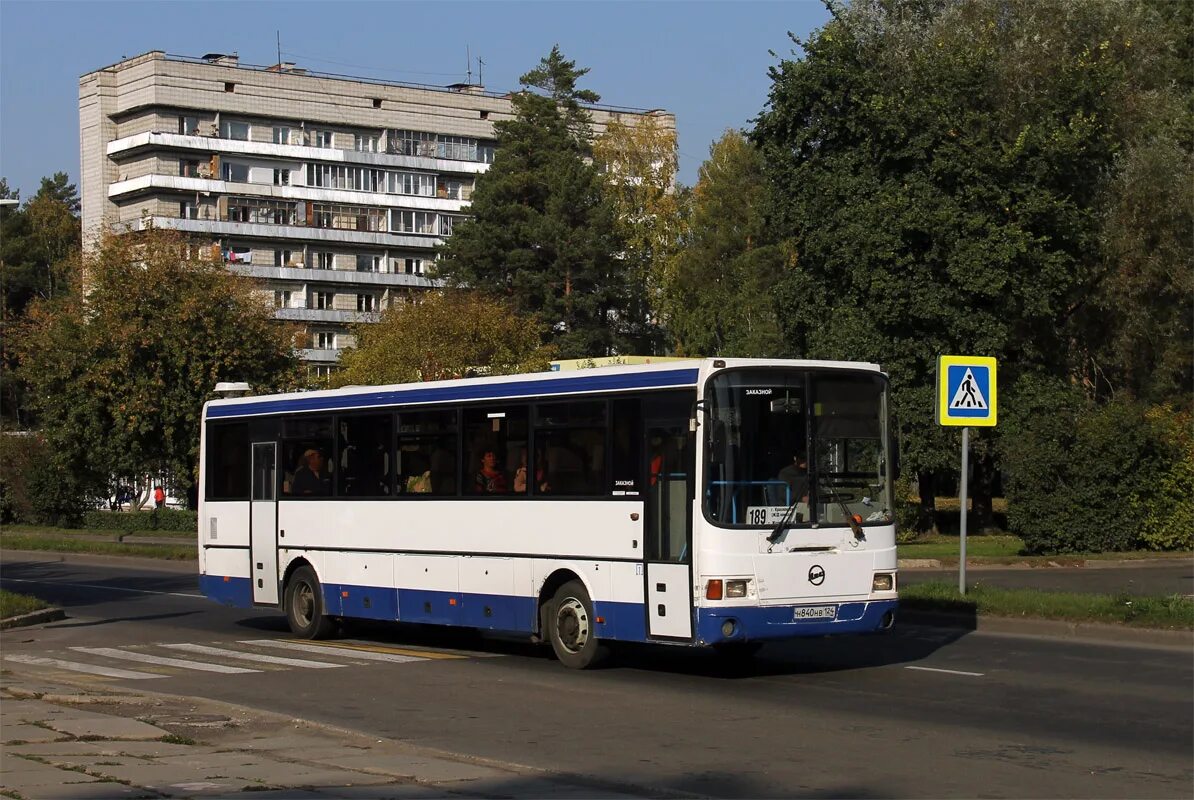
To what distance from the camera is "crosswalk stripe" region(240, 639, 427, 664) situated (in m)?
17.3

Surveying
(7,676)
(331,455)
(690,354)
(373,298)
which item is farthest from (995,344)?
(373,298)

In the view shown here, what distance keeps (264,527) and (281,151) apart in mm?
92096

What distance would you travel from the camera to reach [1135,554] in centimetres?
3092

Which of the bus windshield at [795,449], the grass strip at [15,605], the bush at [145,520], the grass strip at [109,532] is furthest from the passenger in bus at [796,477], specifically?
the bush at [145,520]

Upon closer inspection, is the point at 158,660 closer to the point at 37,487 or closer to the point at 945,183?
the point at 945,183

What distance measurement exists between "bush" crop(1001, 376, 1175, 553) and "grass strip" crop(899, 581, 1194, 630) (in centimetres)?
1061

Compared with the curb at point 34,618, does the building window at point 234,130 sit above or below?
above

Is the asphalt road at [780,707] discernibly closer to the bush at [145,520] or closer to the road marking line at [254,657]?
the road marking line at [254,657]

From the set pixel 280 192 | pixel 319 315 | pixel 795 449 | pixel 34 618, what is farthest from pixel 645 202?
pixel 795 449

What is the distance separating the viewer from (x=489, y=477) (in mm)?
17234

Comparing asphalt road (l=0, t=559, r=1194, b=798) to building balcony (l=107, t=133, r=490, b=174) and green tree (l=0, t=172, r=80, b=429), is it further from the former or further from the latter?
green tree (l=0, t=172, r=80, b=429)

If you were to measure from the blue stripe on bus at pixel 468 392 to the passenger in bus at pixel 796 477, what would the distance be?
121 cm

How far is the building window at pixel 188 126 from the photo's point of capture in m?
106

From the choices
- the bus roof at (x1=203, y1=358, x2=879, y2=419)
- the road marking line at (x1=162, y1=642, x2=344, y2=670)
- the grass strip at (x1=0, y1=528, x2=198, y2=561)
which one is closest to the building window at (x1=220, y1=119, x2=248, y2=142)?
the grass strip at (x1=0, y1=528, x2=198, y2=561)
